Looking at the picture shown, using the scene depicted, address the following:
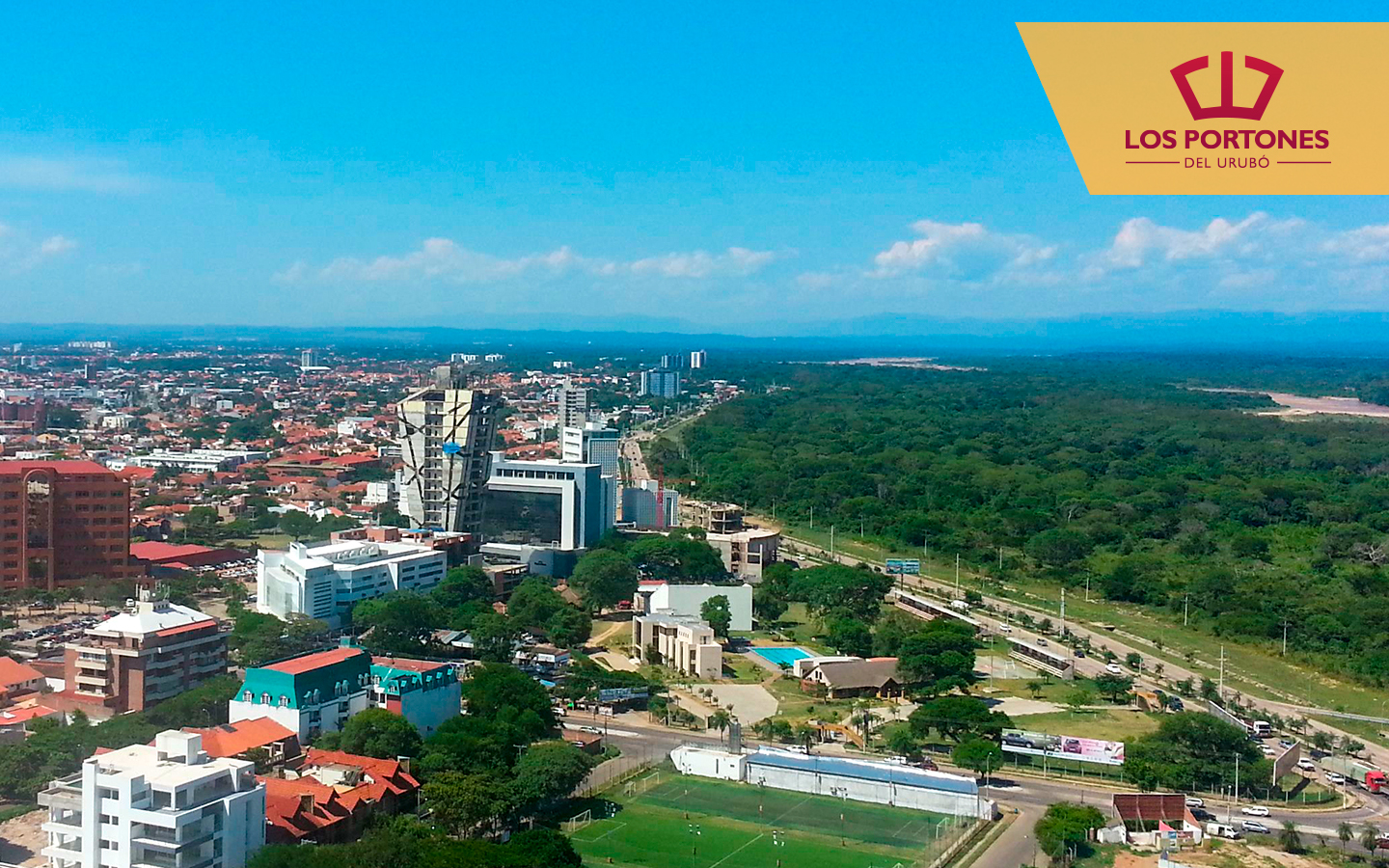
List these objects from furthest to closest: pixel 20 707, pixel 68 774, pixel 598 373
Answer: pixel 598 373 → pixel 20 707 → pixel 68 774

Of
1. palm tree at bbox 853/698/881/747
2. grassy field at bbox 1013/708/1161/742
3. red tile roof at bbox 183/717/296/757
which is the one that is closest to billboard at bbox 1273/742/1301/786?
grassy field at bbox 1013/708/1161/742

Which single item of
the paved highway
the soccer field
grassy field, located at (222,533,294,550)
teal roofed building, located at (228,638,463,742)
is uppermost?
teal roofed building, located at (228,638,463,742)

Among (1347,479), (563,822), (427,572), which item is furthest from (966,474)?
(563,822)

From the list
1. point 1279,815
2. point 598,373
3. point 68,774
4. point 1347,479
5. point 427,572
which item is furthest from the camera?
point 598,373

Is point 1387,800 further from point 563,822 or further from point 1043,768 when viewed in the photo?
point 563,822

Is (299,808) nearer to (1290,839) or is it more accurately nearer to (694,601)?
(1290,839)

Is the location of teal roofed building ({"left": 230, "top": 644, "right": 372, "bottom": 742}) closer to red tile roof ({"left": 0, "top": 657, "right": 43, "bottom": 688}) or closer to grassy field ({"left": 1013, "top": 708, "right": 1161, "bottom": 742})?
red tile roof ({"left": 0, "top": 657, "right": 43, "bottom": 688})

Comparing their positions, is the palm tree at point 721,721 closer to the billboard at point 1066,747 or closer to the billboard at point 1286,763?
the billboard at point 1066,747
